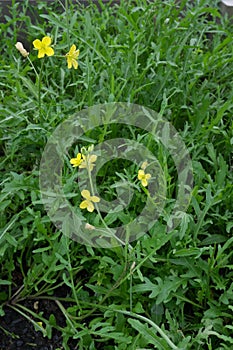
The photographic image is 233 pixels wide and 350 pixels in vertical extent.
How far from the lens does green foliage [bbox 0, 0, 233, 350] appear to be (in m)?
1.45

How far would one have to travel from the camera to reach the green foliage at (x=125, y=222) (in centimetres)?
145

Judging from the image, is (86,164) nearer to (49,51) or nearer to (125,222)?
(125,222)

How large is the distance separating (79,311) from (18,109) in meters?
0.69

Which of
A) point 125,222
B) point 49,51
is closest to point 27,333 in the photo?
point 125,222

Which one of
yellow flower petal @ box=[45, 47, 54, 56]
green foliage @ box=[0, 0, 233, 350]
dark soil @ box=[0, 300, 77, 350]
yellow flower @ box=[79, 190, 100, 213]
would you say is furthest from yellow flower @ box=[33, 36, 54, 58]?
dark soil @ box=[0, 300, 77, 350]

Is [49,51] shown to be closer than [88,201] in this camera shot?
No

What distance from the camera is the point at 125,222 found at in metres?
1.55

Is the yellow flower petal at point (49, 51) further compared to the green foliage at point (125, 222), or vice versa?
the yellow flower petal at point (49, 51)

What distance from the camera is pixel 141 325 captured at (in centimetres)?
134

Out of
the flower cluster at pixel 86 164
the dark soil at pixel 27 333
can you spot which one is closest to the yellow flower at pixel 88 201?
the flower cluster at pixel 86 164

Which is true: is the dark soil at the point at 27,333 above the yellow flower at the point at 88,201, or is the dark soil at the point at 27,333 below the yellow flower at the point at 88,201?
below

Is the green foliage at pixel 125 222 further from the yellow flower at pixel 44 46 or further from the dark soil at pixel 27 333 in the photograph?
the yellow flower at pixel 44 46

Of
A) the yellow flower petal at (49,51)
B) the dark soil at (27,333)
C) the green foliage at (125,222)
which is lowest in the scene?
the dark soil at (27,333)

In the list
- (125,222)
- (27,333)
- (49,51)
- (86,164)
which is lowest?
(27,333)
